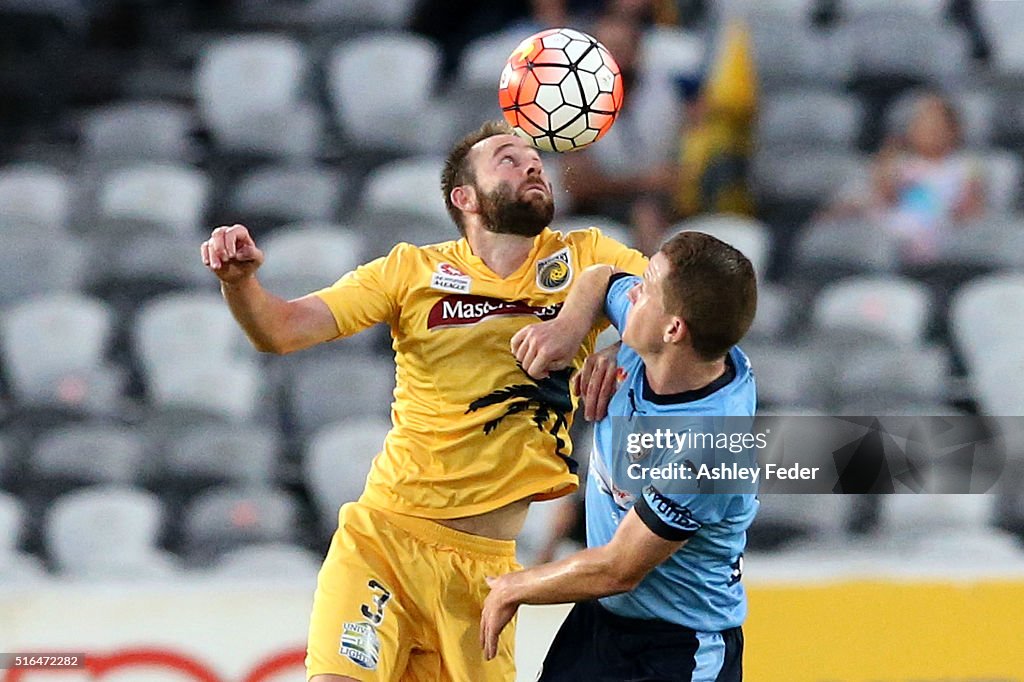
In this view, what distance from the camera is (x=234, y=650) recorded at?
577 cm

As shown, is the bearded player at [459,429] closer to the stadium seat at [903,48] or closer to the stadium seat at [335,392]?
the stadium seat at [335,392]

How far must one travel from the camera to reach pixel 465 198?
15.1ft

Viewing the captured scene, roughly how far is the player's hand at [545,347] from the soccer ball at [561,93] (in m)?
0.70

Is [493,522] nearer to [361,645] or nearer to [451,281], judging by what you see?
[361,645]

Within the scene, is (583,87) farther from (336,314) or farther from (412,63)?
(412,63)

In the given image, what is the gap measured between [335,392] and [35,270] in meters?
1.92

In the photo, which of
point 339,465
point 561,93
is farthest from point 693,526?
point 339,465

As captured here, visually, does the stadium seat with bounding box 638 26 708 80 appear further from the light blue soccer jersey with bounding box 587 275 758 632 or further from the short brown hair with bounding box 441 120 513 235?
the light blue soccer jersey with bounding box 587 275 758 632

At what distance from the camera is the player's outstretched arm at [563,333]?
4.12 metres

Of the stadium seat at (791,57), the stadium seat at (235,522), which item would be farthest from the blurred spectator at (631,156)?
the stadium seat at (235,522)

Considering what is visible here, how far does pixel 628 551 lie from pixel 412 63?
585 cm

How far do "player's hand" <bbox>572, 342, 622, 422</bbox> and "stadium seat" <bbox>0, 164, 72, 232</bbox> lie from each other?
505 cm

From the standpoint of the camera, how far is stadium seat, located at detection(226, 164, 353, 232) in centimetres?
860

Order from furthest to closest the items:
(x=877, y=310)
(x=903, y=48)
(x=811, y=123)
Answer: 1. (x=903, y=48)
2. (x=811, y=123)
3. (x=877, y=310)
